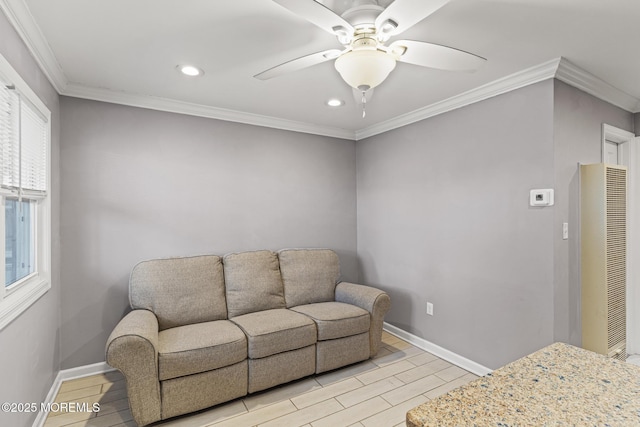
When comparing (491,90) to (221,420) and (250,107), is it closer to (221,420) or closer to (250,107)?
(250,107)

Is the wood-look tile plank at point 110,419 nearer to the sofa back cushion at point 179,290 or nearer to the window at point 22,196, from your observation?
the sofa back cushion at point 179,290

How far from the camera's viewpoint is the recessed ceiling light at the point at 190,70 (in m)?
2.37

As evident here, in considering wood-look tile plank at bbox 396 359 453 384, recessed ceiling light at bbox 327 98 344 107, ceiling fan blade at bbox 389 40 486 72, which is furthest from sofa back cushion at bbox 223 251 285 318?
ceiling fan blade at bbox 389 40 486 72

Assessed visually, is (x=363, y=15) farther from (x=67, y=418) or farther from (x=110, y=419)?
(x=67, y=418)

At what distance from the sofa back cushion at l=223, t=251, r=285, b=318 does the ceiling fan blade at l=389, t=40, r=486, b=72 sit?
2.25 meters

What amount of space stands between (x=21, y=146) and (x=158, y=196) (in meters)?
1.20

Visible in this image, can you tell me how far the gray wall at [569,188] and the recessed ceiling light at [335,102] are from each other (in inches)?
65.9

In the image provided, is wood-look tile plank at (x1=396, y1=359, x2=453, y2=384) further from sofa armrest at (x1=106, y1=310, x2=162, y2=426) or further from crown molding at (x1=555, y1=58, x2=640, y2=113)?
crown molding at (x1=555, y1=58, x2=640, y2=113)

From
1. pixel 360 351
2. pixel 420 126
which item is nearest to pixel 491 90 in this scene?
pixel 420 126

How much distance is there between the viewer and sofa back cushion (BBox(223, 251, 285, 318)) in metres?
3.02

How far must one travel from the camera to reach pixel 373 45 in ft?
5.12

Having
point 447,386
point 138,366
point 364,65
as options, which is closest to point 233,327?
point 138,366

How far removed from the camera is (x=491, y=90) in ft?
8.80

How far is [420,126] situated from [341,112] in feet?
2.70
